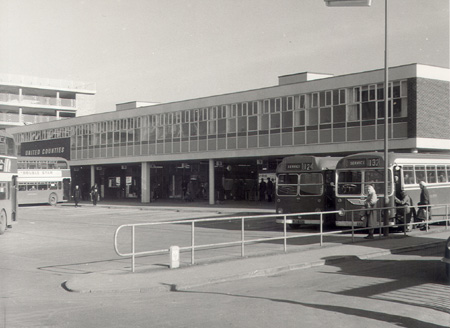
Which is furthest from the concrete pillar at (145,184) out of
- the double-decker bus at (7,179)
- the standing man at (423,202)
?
the standing man at (423,202)

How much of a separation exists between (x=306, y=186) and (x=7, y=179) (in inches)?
A: 456

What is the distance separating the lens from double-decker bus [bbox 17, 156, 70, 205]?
45.2 metres

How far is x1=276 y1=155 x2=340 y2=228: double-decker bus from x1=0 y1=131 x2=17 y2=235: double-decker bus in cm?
1062

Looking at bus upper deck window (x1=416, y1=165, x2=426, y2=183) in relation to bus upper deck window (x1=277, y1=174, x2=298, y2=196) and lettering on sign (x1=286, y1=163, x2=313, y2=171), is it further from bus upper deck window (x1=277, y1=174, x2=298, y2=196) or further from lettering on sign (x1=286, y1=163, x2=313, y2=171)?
bus upper deck window (x1=277, y1=174, x2=298, y2=196)

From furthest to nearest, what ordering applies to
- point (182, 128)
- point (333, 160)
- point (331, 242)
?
point (182, 128) → point (333, 160) → point (331, 242)

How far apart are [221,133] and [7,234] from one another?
2238 cm

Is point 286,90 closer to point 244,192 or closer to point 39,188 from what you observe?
point 244,192

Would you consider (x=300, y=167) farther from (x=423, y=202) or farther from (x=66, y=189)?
(x=66, y=189)

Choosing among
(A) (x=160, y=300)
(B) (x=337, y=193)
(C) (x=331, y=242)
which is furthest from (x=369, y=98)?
(A) (x=160, y=300)

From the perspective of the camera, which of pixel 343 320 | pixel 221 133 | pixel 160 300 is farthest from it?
pixel 221 133

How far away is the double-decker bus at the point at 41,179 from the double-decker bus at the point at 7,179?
73.5 ft

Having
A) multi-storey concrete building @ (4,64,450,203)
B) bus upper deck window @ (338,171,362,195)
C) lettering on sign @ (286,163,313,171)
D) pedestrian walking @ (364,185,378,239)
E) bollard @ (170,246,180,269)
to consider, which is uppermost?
multi-storey concrete building @ (4,64,450,203)

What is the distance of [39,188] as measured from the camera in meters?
46.8

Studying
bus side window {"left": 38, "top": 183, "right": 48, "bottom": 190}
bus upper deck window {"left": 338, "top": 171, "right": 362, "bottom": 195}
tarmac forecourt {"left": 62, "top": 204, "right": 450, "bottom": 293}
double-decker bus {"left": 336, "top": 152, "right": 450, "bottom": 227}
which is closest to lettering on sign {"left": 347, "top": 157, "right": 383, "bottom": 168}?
double-decker bus {"left": 336, "top": 152, "right": 450, "bottom": 227}
